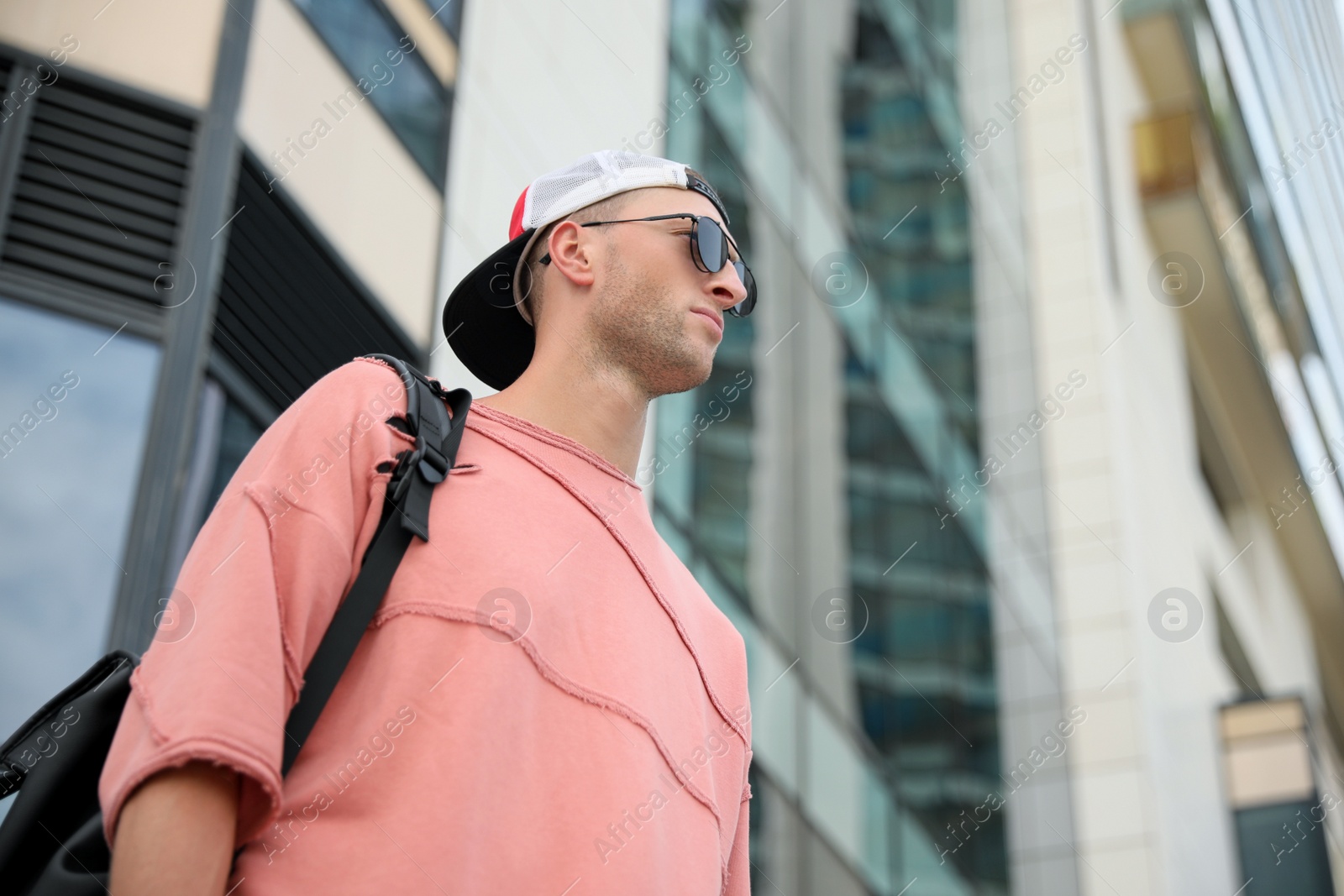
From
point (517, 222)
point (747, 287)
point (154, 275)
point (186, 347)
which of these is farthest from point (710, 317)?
point (154, 275)

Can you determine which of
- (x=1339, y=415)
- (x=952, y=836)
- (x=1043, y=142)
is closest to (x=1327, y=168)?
(x=1339, y=415)

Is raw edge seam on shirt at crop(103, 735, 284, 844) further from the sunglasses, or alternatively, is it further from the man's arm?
the sunglasses

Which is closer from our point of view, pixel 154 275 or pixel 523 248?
pixel 523 248

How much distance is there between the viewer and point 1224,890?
19.4 m

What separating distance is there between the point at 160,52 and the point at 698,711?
4.60 m

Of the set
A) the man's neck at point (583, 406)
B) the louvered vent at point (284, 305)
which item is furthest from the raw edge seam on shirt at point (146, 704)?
the louvered vent at point (284, 305)

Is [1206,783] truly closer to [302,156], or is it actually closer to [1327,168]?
[302,156]

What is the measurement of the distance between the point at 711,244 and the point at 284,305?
400cm

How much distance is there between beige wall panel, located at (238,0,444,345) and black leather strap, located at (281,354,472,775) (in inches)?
164

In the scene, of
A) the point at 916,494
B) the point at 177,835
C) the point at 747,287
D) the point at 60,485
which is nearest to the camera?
the point at 177,835

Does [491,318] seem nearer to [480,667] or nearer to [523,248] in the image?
[523,248]

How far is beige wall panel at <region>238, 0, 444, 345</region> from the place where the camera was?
663 cm

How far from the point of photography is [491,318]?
336 cm

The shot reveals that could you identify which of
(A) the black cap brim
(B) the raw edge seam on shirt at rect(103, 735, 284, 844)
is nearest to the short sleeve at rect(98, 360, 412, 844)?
(B) the raw edge seam on shirt at rect(103, 735, 284, 844)
